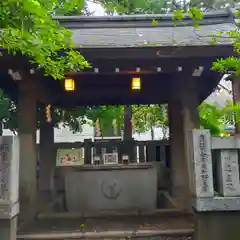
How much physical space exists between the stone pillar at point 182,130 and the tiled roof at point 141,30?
118 centimetres

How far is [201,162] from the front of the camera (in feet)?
15.5

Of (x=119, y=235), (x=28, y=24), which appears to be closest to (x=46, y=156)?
(x=119, y=235)

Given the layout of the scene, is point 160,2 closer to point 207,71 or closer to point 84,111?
point 84,111

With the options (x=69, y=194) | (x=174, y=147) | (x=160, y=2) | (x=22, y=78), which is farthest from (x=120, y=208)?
(x=160, y=2)

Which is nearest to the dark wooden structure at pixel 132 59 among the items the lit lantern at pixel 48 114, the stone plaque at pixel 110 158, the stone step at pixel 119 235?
the lit lantern at pixel 48 114

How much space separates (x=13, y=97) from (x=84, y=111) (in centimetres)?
512

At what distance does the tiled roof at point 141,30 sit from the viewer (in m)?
5.20

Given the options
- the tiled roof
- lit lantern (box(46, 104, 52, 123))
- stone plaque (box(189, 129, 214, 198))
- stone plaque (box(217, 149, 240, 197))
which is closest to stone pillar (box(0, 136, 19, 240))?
the tiled roof

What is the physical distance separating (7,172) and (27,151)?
6.36ft

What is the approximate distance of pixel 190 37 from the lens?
18.3 ft

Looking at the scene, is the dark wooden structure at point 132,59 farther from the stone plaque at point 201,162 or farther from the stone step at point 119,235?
the stone step at point 119,235

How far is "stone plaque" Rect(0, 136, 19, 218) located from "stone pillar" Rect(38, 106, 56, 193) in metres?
4.41

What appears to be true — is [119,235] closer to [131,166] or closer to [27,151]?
[131,166]

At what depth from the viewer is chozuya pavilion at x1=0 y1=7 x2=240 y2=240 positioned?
4.69m
